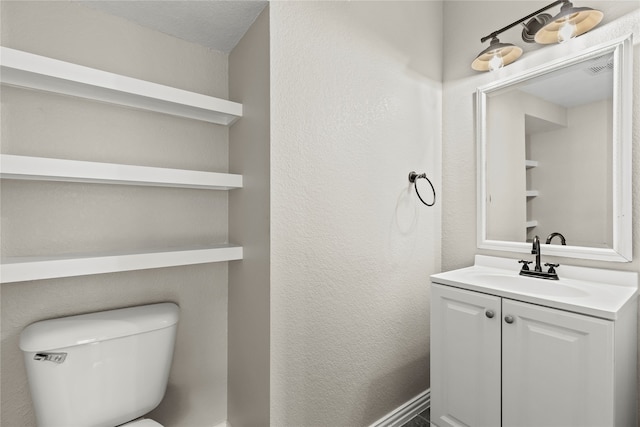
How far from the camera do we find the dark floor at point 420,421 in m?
A: 1.58

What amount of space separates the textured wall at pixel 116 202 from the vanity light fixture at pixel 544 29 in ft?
4.39

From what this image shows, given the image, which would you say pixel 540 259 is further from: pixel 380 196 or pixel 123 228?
pixel 123 228

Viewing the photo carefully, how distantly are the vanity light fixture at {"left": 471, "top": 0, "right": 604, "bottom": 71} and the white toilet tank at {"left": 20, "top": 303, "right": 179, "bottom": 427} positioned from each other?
6.18 ft

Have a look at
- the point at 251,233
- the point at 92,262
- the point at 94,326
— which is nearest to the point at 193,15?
the point at 251,233

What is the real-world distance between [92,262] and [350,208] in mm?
991

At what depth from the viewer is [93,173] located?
1027mm

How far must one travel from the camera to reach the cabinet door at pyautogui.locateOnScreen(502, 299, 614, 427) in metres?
0.94

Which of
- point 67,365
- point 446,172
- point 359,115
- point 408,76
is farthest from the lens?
point 446,172

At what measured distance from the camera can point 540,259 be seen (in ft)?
4.68

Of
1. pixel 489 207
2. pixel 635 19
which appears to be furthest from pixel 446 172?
pixel 635 19

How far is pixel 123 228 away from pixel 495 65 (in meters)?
1.88

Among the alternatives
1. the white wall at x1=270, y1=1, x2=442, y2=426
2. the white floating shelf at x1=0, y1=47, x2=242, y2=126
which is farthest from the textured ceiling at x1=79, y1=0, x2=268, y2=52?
the white floating shelf at x1=0, y1=47, x2=242, y2=126

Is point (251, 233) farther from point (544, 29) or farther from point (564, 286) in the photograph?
point (544, 29)

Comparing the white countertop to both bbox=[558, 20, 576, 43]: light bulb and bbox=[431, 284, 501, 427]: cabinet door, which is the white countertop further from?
bbox=[558, 20, 576, 43]: light bulb
